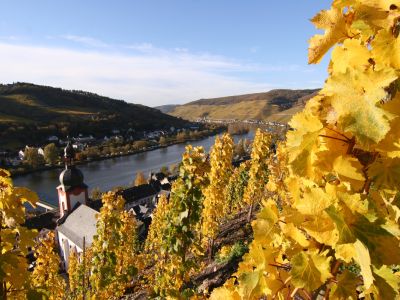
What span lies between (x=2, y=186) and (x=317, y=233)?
154 inches

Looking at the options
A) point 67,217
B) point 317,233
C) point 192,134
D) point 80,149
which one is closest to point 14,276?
A: point 317,233

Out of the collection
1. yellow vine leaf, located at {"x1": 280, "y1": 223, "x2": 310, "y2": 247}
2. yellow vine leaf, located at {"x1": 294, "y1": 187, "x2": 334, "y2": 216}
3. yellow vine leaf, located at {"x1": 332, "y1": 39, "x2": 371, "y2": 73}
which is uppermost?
yellow vine leaf, located at {"x1": 332, "y1": 39, "x2": 371, "y2": 73}

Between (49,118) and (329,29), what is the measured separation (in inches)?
6550

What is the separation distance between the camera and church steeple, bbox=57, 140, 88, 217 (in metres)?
36.7

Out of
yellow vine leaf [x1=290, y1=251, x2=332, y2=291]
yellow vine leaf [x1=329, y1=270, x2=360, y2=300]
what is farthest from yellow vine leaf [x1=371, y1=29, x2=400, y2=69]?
yellow vine leaf [x1=329, y1=270, x2=360, y2=300]

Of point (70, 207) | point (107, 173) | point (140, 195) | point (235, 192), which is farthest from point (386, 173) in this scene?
point (107, 173)

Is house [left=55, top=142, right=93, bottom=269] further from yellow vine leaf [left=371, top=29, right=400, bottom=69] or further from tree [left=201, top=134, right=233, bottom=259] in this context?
yellow vine leaf [left=371, top=29, right=400, bottom=69]

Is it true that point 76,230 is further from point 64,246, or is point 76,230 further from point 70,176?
point 70,176

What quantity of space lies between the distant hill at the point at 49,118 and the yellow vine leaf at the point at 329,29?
126 metres

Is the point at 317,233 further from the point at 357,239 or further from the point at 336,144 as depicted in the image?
the point at 336,144

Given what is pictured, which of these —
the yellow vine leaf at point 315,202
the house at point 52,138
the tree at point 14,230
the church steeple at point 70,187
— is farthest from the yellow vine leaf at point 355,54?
the house at point 52,138

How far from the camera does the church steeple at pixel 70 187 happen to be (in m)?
36.7

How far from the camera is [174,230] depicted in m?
9.55

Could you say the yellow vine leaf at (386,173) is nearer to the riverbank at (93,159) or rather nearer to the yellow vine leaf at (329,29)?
the yellow vine leaf at (329,29)
